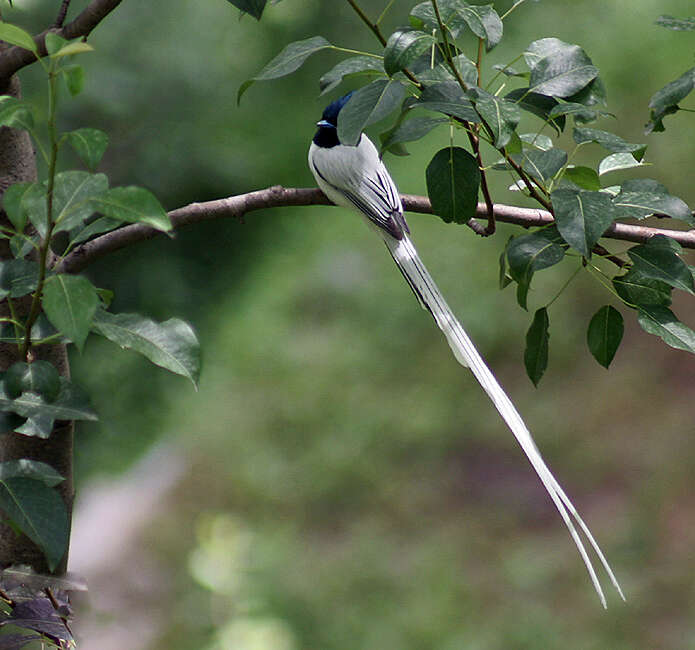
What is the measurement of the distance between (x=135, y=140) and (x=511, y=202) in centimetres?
195

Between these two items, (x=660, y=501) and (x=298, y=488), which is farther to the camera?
(x=298, y=488)

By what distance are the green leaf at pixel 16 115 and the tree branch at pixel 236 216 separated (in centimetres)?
47

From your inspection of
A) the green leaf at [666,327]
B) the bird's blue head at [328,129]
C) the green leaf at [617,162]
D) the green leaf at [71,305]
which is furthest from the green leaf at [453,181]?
the bird's blue head at [328,129]

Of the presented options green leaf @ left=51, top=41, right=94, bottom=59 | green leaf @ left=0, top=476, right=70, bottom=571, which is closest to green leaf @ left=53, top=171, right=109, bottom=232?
green leaf @ left=51, top=41, right=94, bottom=59

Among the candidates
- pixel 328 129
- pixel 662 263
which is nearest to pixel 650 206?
pixel 662 263

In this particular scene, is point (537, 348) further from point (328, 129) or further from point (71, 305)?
point (328, 129)

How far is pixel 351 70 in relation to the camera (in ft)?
3.61

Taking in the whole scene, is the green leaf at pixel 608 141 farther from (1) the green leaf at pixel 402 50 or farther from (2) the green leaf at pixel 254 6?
(2) the green leaf at pixel 254 6

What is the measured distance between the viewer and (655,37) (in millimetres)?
4371

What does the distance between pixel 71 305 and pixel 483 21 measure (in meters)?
0.61

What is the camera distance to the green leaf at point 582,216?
1.00 metres

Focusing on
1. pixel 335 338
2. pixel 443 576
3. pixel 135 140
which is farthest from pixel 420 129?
pixel 135 140

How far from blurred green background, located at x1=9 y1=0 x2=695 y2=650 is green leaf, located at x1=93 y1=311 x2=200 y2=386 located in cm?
217

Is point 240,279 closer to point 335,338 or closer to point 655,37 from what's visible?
point 335,338
